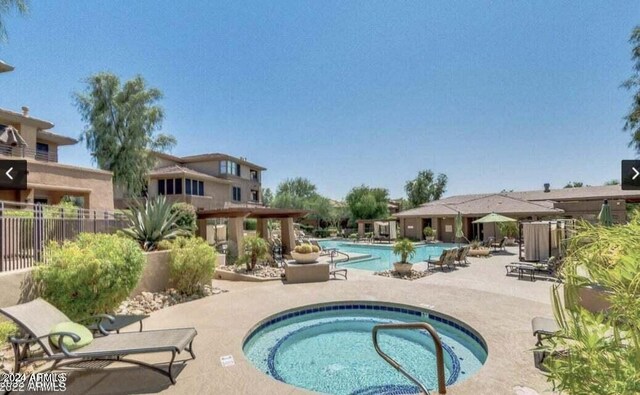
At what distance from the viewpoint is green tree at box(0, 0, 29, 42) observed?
299 inches

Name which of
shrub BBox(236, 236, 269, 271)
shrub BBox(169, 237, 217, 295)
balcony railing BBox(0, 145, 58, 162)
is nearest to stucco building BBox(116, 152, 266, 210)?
balcony railing BBox(0, 145, 58, 162)

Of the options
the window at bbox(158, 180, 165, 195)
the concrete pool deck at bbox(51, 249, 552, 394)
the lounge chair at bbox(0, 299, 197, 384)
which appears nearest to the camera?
the lounge chair at bbox(0, 299, 197, 384)

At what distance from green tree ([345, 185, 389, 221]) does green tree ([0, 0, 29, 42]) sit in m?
39.6

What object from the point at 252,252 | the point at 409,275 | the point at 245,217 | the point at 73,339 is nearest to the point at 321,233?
the point at 245,217

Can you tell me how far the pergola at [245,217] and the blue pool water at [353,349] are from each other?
277 inches

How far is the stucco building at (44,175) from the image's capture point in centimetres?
1491

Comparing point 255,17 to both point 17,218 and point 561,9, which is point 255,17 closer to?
point 17,218

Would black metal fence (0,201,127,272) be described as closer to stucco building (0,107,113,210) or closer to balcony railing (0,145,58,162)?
stucco building (0,107,113,210)

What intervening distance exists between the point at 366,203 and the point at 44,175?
1419 inches

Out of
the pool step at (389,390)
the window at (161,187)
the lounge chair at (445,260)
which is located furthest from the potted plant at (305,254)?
the window at (161,187)

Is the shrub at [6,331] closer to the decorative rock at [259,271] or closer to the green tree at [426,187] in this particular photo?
the decorative rock at [259,271]

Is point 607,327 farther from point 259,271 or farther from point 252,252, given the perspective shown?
point 259,271

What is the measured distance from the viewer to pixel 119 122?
23250 mm

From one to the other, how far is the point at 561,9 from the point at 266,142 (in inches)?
1116
